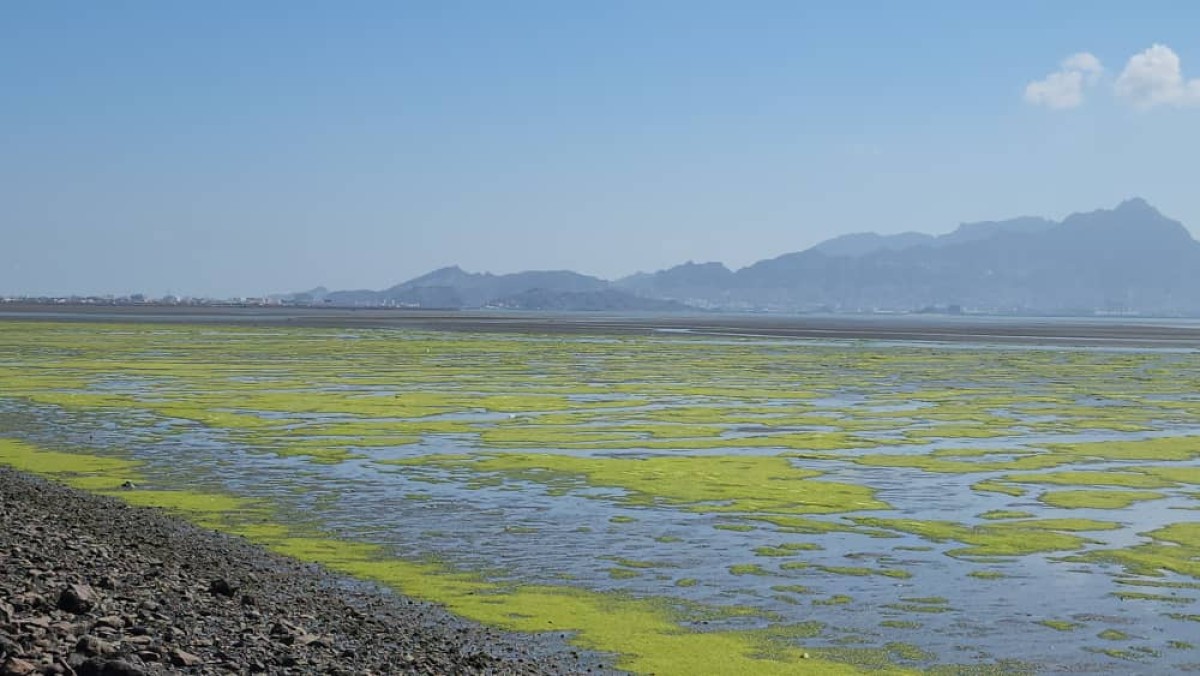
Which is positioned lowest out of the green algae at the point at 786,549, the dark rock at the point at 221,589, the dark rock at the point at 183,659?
the green algae at the point at 786,549

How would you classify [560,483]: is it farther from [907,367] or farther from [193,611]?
[907,367]

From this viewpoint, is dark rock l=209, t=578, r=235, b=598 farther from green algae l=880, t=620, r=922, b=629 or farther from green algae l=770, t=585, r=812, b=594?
green algae l=880, t=620, r=922, b=629

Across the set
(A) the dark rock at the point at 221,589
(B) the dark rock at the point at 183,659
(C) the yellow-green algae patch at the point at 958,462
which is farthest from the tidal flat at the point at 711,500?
(B) the dark rock at the point at 183,659

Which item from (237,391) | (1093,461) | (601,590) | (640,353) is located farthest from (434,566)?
(640,353)

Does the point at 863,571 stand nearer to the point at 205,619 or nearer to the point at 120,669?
the point at 205,619

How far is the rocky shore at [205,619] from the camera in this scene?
8766 mm

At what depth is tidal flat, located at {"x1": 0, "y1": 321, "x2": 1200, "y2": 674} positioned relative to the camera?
11.4m

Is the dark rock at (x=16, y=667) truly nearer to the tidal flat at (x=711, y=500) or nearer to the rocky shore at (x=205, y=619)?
the rocky shore at (x=205, y=619)

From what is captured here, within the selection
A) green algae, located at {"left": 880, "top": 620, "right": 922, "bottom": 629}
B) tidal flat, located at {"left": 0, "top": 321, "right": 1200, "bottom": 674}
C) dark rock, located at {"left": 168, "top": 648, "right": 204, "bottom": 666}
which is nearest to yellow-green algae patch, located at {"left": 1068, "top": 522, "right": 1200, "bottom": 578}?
tidal flat, located at {"left": 0, "top": 321, "right": 1200, "bottom": 674}

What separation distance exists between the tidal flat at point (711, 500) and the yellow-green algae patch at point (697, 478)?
0.10 m

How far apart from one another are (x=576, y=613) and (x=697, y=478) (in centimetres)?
880

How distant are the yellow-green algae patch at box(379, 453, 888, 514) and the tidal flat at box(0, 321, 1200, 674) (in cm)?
10

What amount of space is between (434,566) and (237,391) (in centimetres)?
2471

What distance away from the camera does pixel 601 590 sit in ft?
41.7
